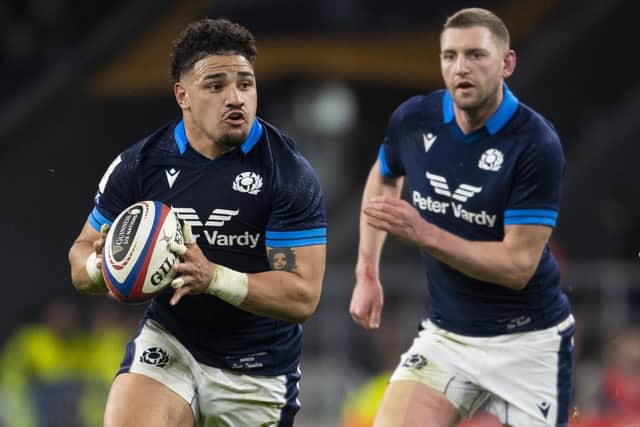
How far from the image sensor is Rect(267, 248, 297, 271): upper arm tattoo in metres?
5.23

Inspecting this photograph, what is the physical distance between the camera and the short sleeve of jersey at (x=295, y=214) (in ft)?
17.3

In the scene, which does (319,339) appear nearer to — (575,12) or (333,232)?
(333,232)

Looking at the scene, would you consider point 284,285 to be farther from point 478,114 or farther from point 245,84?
point 478,114

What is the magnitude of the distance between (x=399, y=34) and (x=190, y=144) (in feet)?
38.5

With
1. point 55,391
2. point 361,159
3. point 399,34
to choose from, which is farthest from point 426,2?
point 55,391

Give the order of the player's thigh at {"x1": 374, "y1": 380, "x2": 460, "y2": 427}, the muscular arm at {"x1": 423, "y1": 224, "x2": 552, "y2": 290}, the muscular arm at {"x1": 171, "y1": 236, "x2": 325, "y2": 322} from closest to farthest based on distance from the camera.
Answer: the muscular arm at {"x1": 171, "y1": 236, "x2": 325, "y2": 322} < the muscular arm at {"x1": 423, "y1": 224, "x2": 552, "y2": 290} < the player's thigh at {"x1": 374, "y1": 380, "x2": 460, "y2": 427}

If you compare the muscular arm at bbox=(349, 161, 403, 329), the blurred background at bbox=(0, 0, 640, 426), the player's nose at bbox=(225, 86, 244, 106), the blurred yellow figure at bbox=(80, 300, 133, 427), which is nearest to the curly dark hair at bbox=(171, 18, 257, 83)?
the player's nose at bbox=(225, 86, 244, 106)

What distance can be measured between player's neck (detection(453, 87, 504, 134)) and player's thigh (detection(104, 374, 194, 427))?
1887 millimetres

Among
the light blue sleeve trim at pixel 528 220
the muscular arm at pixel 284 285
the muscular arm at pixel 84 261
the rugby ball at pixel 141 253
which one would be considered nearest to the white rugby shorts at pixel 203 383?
the muscular arm at pixel 84 261

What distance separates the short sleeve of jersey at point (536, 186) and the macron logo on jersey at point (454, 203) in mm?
139

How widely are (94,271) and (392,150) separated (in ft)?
6.06

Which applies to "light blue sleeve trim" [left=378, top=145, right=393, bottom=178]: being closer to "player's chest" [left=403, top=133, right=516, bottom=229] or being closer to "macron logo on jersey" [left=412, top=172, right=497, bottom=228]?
"player's chest" [left=403, top=133, right=516, bottom=229]

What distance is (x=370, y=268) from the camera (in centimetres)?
627

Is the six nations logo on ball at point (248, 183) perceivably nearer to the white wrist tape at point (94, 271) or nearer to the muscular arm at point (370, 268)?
the white wrist tape at point (94, 271)
